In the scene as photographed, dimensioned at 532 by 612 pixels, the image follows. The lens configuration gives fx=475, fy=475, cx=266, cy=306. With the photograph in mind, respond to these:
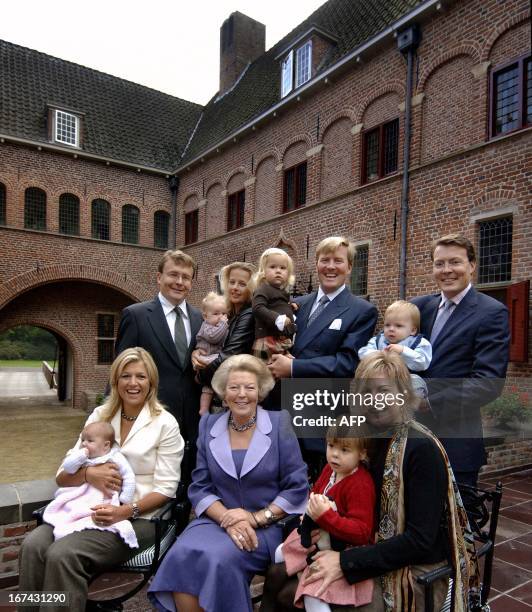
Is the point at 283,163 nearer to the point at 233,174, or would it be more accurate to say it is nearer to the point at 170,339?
the point at 233,174

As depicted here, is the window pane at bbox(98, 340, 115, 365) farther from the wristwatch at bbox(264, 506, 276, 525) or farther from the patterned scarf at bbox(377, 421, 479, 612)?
the patterned scarf at bbox(377, 421, 479, 612)

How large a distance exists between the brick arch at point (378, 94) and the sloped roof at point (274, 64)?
3.87 feet

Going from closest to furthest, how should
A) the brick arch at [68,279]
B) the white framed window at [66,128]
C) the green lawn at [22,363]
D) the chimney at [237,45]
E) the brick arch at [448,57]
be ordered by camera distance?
1. the brick arch at [448,57]
2. the brick arch at [68,279]
3. the white framed window at [66,128]
4. the chimney at [237,45]
5. the green lawn at [22,363]

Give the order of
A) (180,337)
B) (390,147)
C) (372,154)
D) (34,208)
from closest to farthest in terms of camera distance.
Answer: (180,337), (390,147), (372,154), (34,208)

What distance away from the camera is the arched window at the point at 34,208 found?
1678cm

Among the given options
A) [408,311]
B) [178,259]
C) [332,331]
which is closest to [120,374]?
[178,259]

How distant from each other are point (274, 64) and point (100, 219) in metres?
8.59

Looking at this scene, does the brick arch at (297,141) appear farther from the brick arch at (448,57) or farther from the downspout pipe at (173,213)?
the downspout pipe at (173,213)

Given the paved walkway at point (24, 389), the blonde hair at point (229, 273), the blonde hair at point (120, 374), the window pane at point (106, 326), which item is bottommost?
the paved walkway at point (24, 389)

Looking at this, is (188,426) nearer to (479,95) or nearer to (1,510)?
(1,510)

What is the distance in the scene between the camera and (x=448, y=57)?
9.38 m

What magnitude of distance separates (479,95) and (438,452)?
892cm

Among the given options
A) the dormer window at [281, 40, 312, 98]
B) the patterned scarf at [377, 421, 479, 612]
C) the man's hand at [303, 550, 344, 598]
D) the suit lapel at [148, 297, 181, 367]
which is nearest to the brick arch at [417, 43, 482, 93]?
the dormer window at [281, 40, 312, 98]

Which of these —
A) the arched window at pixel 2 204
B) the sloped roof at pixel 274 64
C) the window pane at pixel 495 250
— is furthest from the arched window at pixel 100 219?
the window pane at pixel 495 250
